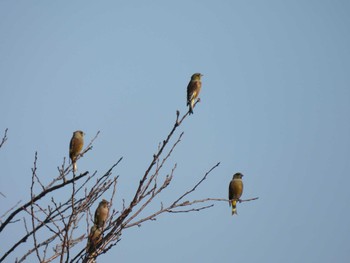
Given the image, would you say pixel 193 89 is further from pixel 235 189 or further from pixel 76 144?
pixel 235 189

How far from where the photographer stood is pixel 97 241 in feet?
9.31

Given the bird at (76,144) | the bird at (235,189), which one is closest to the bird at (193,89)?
the bird at (76,144)

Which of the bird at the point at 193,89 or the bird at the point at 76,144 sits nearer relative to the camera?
the bird at the point at 76,144

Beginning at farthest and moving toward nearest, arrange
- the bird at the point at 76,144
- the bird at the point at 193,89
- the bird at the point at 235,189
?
the bird at the point at 235,189
the bird at the point at 193,89
the bird at the point at 76,144

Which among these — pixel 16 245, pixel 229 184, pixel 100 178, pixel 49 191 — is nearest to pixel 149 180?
pixel 100 178

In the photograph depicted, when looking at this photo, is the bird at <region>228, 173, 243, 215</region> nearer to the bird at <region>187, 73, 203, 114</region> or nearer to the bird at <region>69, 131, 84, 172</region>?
the bird at <region>187, 73, 203, 114</region>

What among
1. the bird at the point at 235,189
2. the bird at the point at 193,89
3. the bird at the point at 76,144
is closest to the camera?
the bird at the point at 76,144

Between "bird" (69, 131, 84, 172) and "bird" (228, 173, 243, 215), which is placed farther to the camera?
"bird" (228, 173, 243, 215)

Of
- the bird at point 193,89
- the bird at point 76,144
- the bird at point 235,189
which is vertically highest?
the bird at point 193,89

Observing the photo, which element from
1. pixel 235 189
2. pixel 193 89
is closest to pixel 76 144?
pixel 193 89

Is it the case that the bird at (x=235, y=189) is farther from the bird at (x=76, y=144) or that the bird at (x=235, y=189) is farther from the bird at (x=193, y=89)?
the bird at (x=76, y=144)

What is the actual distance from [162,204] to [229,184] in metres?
7.80

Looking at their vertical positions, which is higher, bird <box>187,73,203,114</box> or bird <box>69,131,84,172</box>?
bird <box>187,73,203,114</box>

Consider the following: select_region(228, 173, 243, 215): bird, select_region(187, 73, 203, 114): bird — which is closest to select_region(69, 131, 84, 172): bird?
select_region(187, 73, 203, 114): bird
